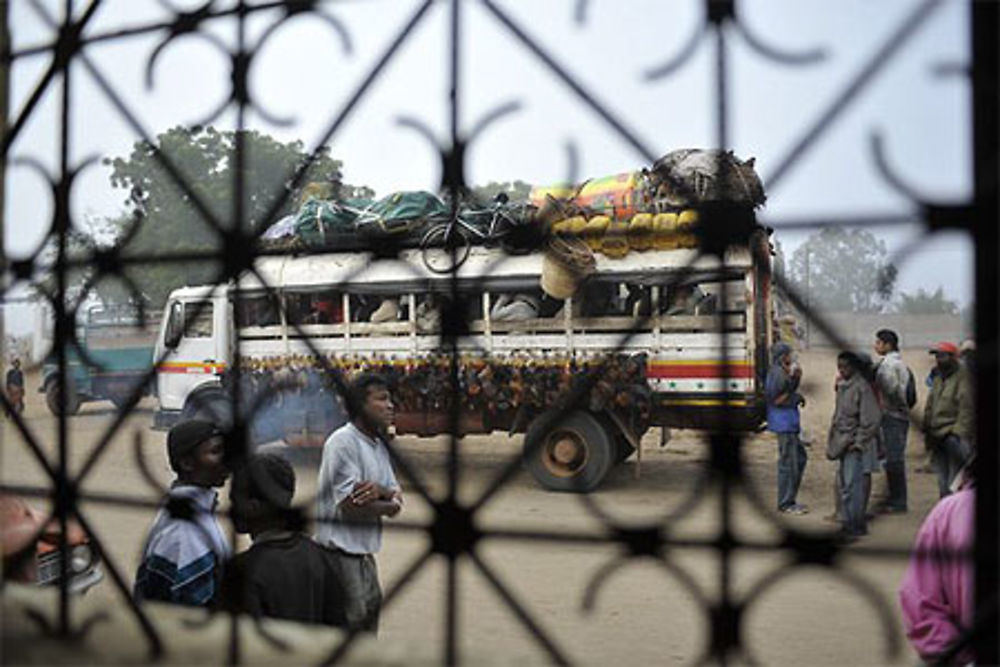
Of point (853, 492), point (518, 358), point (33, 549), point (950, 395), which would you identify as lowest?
point (853, 492)

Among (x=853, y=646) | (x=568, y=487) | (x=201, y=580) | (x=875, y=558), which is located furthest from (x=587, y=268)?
(x=568, y=487)

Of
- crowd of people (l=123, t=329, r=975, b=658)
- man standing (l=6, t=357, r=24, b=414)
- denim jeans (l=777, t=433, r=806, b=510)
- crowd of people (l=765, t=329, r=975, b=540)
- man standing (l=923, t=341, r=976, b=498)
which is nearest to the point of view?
crowd of people (l=123, t=329, r=975, b=658)

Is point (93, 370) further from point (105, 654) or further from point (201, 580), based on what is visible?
point (201, 580)

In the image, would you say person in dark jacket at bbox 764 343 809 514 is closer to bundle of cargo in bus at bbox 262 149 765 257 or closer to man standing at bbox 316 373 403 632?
man standing at bbox 316 373 403 632

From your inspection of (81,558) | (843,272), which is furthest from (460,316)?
(81,558)

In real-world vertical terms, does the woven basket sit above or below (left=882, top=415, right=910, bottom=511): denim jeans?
above

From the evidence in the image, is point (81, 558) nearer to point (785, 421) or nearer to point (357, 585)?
point (357, 585)

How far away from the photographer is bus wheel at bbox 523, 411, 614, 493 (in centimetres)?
675

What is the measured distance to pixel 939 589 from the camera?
1412 mm

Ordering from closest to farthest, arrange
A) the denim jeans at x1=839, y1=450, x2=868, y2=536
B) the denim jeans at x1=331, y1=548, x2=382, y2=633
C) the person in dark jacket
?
the denim jeans at x1=331, y1=548, x2=382, y2=633, the denim jeans at x1=839, y1=450, x2=868, y2=536, the person in dark jacket

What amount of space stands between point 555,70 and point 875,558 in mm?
575

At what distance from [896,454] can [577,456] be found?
2554mm

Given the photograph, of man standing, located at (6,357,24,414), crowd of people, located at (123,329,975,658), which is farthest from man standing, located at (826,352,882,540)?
man standing, located at (6,357,24,414)

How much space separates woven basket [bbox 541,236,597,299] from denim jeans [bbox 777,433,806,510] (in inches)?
169
